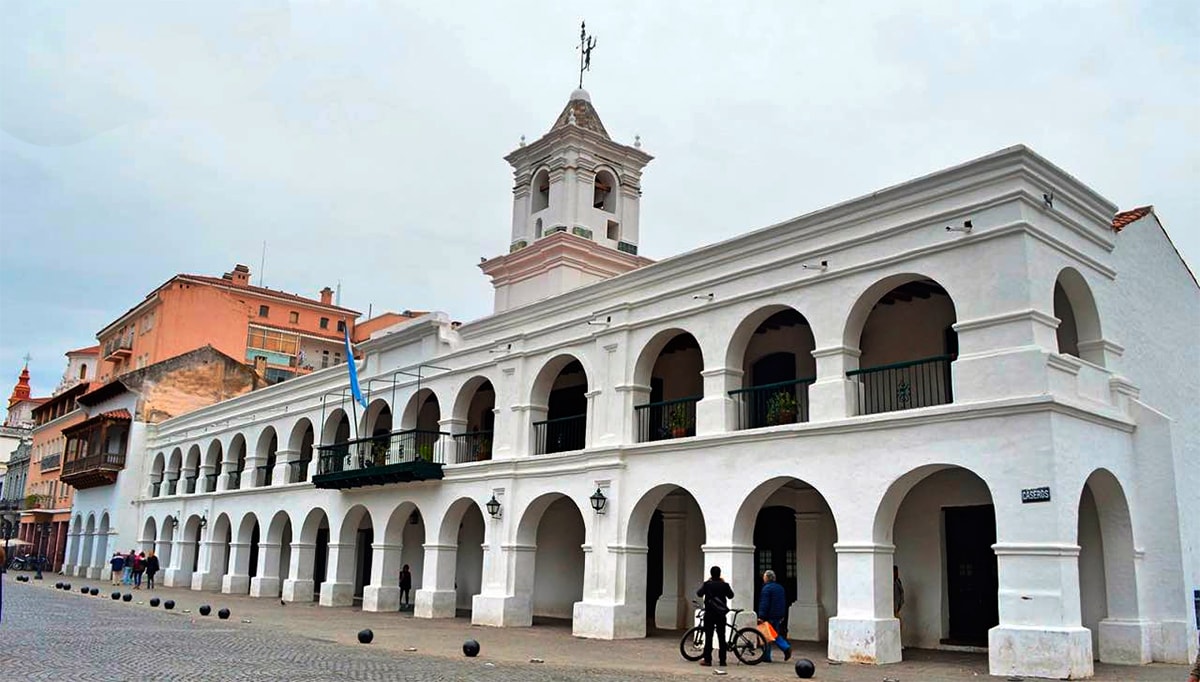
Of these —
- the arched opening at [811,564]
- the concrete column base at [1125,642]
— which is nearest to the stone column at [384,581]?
the arched opening at [811,564]

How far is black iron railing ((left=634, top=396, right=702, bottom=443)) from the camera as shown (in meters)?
18.7

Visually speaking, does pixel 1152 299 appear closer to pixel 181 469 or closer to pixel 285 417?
pixel 285 417

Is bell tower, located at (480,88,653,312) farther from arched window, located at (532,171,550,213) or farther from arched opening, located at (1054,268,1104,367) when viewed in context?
arched opening, located at (1054,268,1104,367)

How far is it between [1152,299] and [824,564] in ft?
23.7

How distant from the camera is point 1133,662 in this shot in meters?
A: 14.1

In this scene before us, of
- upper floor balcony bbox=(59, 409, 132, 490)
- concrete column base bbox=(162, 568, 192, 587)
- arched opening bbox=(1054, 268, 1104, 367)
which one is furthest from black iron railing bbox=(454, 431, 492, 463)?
upper floor balcony bbox=(59, 409, 132, 490)

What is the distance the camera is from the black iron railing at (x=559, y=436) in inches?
857

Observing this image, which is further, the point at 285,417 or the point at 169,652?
the point at 285,417

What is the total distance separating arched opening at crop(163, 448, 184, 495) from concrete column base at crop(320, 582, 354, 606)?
14860 mm

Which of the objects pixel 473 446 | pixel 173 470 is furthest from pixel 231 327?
pixel 473 446

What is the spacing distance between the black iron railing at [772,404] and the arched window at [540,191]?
34.7 ft

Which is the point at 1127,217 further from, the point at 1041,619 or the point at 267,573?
the point at 267,573

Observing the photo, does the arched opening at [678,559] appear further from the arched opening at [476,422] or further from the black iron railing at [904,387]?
the black iron railing at [904,387]

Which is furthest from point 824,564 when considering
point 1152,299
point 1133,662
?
point 1152,299
